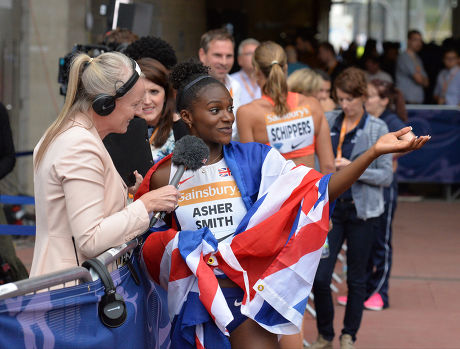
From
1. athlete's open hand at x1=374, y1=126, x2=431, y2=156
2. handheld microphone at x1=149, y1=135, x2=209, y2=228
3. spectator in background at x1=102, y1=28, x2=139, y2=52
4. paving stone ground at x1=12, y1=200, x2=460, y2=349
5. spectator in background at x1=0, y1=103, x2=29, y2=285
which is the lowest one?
paving stone ground at x1=12, y1=200, x2=460, y2=349

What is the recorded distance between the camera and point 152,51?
5320 mm

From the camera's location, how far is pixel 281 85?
5.48 meters

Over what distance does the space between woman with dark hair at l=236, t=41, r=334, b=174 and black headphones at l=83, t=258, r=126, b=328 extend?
2.91 metres

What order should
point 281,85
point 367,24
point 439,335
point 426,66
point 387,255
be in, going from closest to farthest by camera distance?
point 281,85
point 439,335
point 387,255
point 426,66
point 367,24

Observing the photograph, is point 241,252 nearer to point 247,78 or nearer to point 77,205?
point 77,205

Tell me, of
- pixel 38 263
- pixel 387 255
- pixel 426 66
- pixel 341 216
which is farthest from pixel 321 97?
pixel 426 66

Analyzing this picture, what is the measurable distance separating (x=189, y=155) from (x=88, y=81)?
0.52 meters

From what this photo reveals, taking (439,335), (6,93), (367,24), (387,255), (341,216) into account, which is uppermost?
(367,24)

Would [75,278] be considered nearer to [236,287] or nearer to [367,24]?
[236,287]

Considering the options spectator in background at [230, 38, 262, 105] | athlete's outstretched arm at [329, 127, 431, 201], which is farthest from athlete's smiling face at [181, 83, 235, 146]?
spectator in background at [230, 38, 262, 105]

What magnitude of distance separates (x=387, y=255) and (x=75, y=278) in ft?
15.5

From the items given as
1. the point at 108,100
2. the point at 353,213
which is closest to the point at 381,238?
the point at 353,213

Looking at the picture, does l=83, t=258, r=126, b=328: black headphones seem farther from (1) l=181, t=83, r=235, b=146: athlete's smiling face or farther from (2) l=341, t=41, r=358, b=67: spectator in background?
(2) l=341, t=41, r=358, b=67: spectator in background

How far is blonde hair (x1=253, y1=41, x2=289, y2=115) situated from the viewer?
5.45 meters
